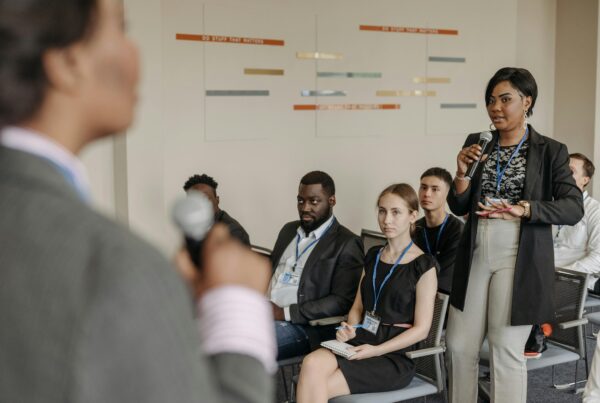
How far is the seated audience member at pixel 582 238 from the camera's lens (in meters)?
5.32

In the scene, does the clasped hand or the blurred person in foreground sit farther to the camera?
the clasped hand

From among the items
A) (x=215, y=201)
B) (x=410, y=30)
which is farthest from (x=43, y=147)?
(x=410, y=30)

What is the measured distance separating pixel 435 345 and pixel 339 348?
467mm

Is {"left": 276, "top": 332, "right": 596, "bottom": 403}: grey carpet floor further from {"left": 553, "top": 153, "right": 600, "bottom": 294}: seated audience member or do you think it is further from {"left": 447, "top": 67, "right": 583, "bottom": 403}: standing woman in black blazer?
{"left": 447, "top": 67, "right": 583, "bottom": 403}: standing woman in black blazer

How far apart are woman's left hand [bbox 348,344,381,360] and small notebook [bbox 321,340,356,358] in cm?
3

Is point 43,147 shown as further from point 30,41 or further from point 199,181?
point 199,181

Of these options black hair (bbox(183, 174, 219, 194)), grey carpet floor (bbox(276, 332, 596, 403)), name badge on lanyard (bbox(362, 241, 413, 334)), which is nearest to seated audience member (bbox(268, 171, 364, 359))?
name badge on lanyard (bbox(362, 241, 413, 334))

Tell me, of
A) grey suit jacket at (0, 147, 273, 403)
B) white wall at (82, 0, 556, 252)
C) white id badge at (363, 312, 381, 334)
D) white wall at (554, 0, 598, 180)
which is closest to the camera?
grey suit jacket at (0, 147, 273, 403)

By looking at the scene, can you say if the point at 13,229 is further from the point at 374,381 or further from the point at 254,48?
the point at 254,48

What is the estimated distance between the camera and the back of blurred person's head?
790 mm

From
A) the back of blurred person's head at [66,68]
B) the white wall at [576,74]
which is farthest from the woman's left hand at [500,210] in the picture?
the white wall at [576,74]

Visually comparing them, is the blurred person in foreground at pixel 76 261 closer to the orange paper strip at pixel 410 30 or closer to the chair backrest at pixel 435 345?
the chair backrest at pixel 435 345

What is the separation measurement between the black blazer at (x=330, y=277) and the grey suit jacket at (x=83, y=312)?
346cm

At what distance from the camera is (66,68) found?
82 centimetres
